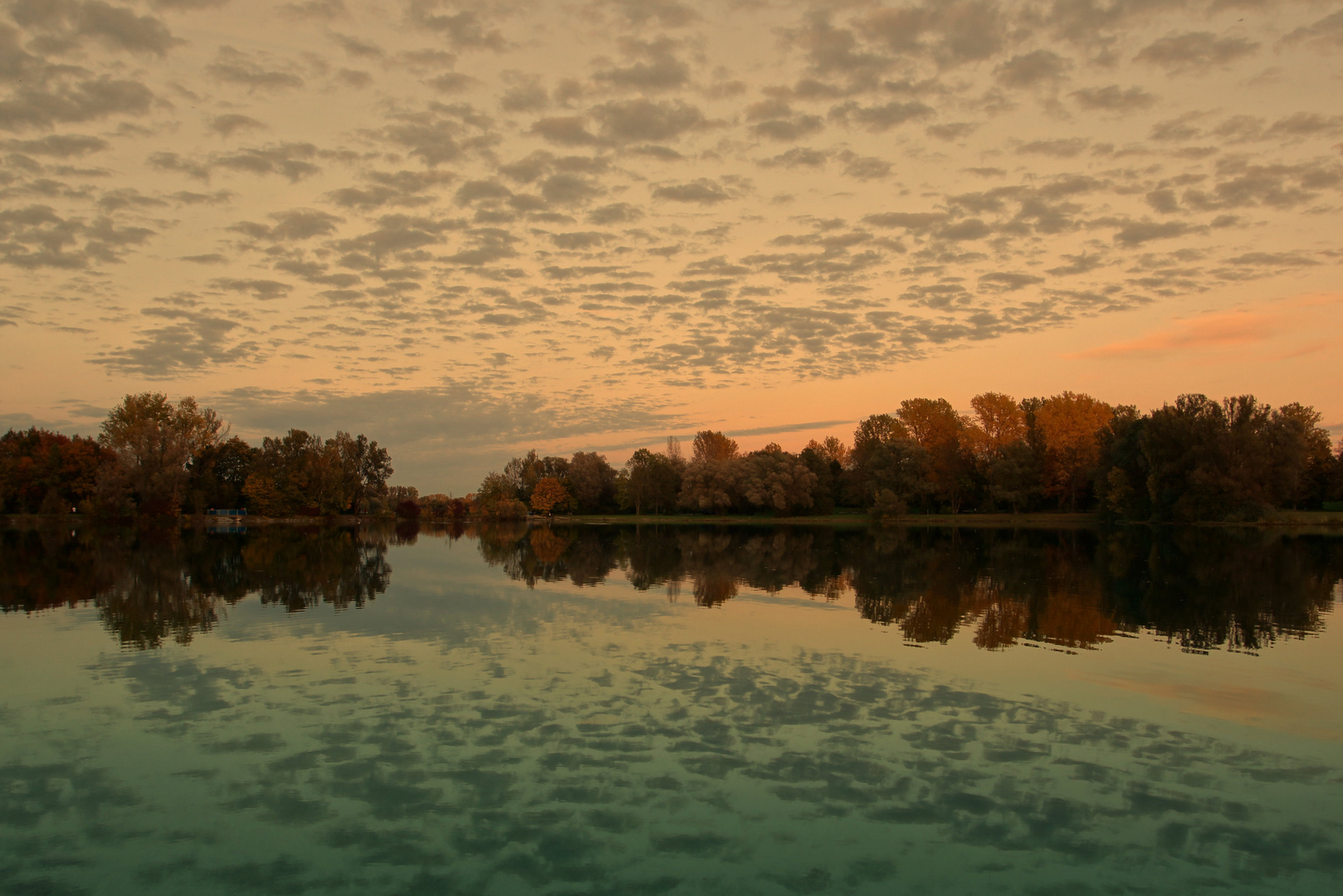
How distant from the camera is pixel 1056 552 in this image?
135 ft

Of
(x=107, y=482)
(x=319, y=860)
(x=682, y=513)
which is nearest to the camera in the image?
(x=319, y=860)

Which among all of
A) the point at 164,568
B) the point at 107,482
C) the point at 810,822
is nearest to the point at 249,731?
the point at 810,822

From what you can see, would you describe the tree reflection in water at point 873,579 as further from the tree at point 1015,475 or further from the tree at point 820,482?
the tree at point 820,482

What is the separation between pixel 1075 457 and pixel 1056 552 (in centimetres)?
5343

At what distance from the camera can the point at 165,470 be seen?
85.6 metres

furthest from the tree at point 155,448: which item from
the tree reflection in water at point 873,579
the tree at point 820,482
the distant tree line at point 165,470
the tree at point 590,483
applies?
the tree at point 820,482

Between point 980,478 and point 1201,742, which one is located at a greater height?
point 980,478

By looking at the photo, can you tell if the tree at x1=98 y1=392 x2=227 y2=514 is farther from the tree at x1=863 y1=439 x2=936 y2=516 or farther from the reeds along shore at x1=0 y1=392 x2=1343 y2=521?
the tree at x1=863 y1=439 x2=936 y2=516

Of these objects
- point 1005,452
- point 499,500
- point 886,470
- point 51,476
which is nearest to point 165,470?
point 51,476

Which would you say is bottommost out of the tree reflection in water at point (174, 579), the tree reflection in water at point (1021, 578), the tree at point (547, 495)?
the tree reflection in water at point (174, 579)

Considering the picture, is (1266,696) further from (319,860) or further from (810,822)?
(319,860)

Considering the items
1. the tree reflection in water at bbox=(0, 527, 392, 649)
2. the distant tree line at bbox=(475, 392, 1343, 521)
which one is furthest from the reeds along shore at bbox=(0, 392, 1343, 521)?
the tree reflection in water at bbox=(0, 527, 392, 649)

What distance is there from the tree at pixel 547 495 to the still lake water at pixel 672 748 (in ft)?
329

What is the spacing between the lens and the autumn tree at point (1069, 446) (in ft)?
289
